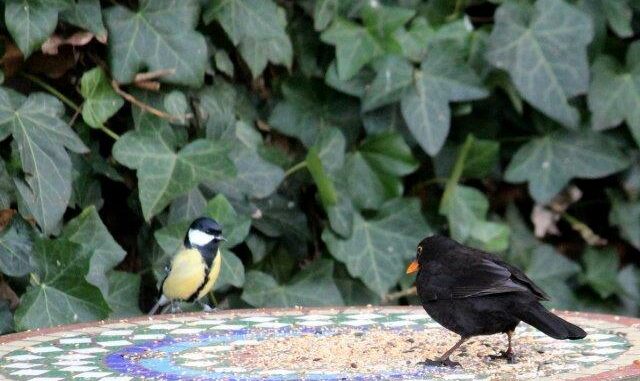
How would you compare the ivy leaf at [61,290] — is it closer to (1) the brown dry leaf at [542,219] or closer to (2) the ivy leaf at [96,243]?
(2) the ivy leaf at [96,243]

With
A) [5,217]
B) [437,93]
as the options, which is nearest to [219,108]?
[437,93]

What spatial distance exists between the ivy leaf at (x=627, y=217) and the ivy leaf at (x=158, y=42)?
245cm

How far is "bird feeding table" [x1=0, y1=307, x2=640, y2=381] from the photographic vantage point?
8.32 ft

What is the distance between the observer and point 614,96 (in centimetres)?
562

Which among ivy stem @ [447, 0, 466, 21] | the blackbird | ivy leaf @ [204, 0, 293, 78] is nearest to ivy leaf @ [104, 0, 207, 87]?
ivy leaf @ [204, 0, 293, 78]

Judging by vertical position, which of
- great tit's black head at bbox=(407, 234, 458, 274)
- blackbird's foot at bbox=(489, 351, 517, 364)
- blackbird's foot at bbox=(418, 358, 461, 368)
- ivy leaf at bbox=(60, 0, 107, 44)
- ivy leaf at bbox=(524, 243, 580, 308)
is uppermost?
ivy leaf at bbox=(60, 0, 107, 44)

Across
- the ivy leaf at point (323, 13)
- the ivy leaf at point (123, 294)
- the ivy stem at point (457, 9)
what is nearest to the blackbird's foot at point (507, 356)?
the ivy leaf at point (123, 294)

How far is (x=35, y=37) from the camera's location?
13.1ft

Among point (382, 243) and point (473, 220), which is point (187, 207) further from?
point (473, 220)

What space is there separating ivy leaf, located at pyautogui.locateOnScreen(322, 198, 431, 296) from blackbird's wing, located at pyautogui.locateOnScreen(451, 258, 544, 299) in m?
1.90

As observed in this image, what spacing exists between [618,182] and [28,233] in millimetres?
3119

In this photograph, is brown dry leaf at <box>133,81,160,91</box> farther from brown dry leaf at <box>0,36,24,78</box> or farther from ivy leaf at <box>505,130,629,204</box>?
ivy leaf at <box>505,130,629,204</box>

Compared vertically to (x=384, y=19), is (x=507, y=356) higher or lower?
lower

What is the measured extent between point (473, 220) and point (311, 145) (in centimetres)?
85
